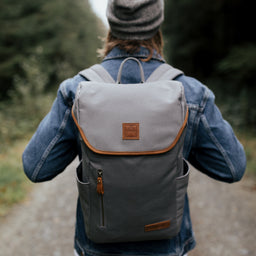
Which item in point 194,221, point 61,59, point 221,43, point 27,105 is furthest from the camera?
point 61,59

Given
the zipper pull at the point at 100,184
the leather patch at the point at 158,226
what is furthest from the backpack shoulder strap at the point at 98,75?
the leather patch at the point at 158,226

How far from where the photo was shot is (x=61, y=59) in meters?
11.8

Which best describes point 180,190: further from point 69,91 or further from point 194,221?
point 194,221

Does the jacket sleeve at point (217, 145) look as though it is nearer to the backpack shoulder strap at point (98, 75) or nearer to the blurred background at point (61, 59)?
the backpack shoulder strap at point (98, 75)

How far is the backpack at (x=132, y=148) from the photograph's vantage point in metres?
1.03

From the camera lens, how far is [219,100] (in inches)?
331

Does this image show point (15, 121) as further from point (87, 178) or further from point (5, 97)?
point (87, 178)

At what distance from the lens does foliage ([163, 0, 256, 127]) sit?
6157 mm

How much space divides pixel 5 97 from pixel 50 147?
28.2 feet

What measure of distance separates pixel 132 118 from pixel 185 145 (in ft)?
1.08

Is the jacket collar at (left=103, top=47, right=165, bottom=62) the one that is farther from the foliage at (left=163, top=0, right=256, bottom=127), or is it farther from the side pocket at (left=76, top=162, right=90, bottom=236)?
the foliage at (left=163, top=0, right=256, bottom=127)

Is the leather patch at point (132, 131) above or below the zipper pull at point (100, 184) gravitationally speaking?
above

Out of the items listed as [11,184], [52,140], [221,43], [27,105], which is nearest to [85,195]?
[52,140]

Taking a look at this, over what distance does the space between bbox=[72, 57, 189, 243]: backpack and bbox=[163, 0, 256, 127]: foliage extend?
183 inches
